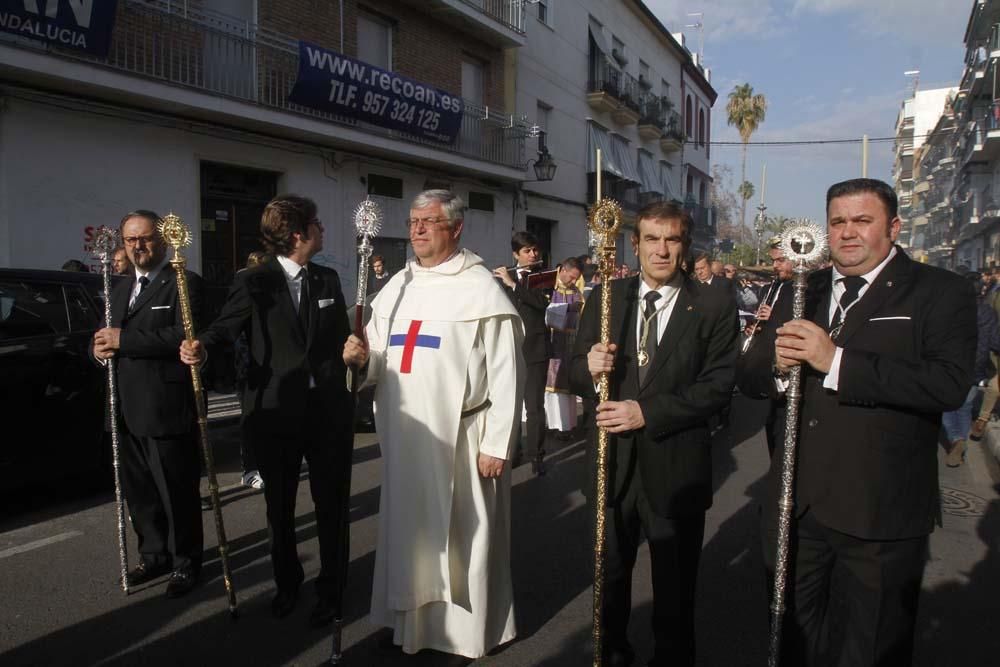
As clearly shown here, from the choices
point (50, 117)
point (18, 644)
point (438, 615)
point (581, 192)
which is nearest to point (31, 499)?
point (18, 644)

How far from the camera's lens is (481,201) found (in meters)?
18.3

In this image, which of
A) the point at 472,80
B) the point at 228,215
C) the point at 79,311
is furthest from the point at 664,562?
the point at 472,80

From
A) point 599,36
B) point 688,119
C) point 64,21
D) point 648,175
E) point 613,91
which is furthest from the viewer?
point 688,119

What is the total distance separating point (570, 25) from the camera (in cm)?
2189

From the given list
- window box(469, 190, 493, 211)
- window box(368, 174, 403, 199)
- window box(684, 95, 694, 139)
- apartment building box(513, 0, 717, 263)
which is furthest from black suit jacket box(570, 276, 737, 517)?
window box(684, 95, 694, 139)

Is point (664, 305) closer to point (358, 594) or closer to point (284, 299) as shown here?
point (284, 299)

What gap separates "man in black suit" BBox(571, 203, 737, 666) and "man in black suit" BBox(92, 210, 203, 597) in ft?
7.84

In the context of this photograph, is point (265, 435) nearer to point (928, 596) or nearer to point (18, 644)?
point (18, 644)

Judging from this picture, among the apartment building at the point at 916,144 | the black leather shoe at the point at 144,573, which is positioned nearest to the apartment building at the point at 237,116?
the black leather shoe at the point at 144,573

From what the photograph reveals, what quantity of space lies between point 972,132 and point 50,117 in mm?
36923

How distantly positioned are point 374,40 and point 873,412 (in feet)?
46.9

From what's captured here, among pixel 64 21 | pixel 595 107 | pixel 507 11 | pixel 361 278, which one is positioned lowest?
pixel 361 278

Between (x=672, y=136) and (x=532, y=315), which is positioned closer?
(x=532, y=315)

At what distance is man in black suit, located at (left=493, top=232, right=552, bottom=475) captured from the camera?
6762mm
